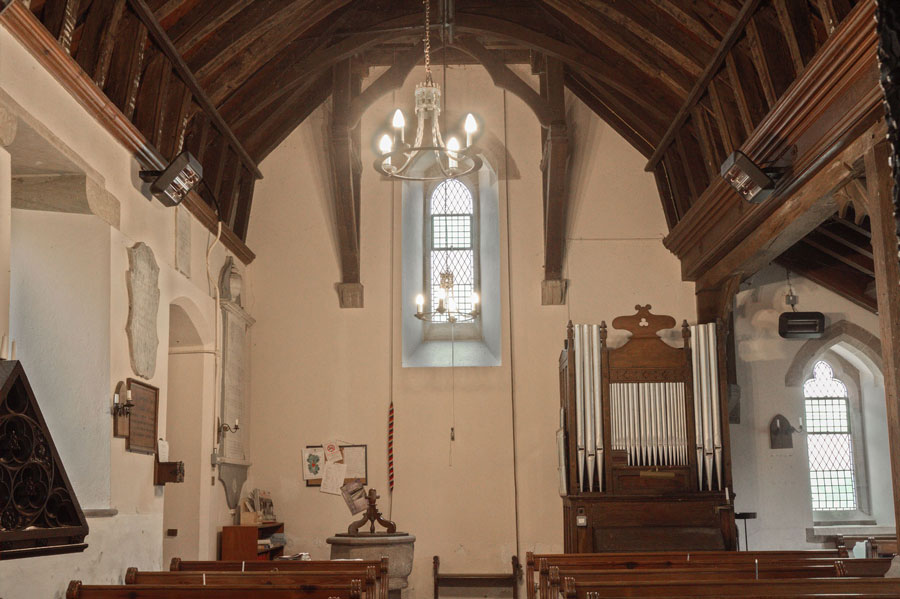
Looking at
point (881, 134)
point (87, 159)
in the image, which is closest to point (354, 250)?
point (87, 159)

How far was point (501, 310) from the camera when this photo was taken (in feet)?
34.3

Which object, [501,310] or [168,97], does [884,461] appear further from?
[168,97]

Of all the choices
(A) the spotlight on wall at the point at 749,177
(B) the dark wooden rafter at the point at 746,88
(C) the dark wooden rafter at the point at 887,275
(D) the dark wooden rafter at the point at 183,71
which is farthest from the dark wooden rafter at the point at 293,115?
(C) the dark wooden rafter at the point at 887,275

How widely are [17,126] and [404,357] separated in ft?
19.4

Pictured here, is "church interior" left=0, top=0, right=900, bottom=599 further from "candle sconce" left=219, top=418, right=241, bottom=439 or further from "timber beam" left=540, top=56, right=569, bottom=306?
"candle sconce" left=219, top=418, right=241, bottom=439

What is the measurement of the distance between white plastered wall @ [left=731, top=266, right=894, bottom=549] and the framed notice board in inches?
154

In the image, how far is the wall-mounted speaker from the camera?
32.8 ft

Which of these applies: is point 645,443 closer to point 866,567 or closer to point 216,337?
point 866,567

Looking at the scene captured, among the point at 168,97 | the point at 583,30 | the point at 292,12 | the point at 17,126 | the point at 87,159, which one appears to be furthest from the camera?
the point at 583,30

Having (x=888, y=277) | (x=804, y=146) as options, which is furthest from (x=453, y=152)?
(x=888, y=277)

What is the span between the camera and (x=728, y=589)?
171 inches

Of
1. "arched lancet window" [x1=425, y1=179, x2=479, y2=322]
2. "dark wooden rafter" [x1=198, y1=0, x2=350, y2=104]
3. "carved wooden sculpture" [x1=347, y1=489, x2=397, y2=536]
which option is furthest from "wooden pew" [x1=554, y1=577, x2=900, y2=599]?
"arched lancet window" [x1=425, y1=179, x2=479, y2=322]

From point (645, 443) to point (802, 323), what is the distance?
250 centimetres

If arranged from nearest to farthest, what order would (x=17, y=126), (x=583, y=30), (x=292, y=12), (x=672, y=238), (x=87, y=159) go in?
(x=17, y=126) < (x=87, y=159) < (x=292, y=12) < (x=583, y=30) < (x=672, y=238)
